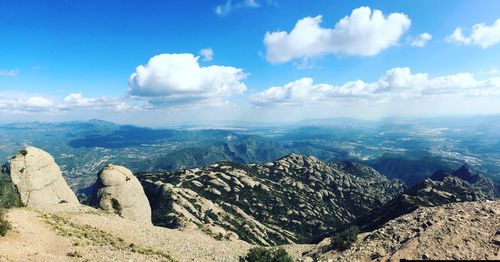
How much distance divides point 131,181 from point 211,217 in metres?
60.8

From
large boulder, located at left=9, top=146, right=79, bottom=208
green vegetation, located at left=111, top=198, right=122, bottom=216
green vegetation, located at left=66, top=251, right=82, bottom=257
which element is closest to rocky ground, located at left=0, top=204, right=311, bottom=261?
green vegetation, located at left=66, top=251, right=82, bottom=257

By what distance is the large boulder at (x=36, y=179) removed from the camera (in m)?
72.4

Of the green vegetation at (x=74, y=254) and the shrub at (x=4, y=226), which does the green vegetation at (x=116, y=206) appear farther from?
the green vegetation at (x=74, y=254)

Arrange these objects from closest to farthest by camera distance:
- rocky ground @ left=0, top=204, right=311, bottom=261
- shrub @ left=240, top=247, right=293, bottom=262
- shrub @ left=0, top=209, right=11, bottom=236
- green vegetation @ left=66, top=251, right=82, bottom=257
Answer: rocky ground @ left=0, top=204, right=311, bottom=261, shrub @ left=0, top=209, right=11, bottom=236, green vegetation @ left=66, top=251, right=82, bottom=257, shrub @ left=240, top=247, right=293, bottom=262

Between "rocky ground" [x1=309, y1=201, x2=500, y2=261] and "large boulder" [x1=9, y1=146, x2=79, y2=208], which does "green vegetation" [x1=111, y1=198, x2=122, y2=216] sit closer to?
Answer: "large boulder" [x1=9, y1=146, x2=79, y2=208]

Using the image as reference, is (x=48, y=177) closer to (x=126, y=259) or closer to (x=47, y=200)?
(x=47, y=200)

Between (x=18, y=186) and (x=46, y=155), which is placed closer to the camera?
(x=18, y=186)

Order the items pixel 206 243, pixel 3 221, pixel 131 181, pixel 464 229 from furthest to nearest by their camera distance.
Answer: pixel 131 181 < pixel 206 243 < pixel 3 221 < pixel 464 229

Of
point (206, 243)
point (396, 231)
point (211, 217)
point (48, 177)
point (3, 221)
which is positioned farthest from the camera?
point (211, 217)

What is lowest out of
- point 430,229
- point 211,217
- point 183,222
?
point 211,217

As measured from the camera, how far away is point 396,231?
44438 millimetres

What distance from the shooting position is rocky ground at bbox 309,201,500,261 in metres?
34.9

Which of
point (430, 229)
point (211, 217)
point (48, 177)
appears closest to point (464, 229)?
point (430, 229)

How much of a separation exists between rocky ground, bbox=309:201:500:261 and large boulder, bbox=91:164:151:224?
55.5 m
